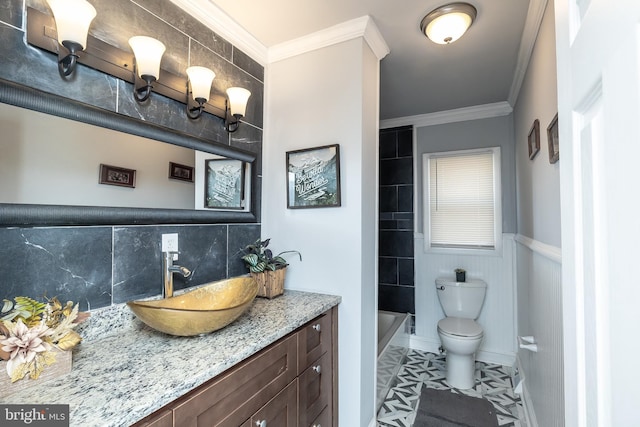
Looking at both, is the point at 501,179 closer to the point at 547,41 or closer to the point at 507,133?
the point at 507,133

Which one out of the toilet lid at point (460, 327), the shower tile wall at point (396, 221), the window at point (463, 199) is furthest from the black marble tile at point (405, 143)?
the toilet lid at point (460, 327)

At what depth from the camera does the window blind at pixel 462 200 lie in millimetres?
2846

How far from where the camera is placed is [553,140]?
130 centimetres

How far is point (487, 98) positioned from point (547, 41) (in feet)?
4.30

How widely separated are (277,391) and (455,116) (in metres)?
2.88

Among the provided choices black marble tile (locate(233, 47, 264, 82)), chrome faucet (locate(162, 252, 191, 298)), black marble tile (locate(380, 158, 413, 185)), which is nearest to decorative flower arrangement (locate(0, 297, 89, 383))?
chrome faucet (locate(162, 252, 191, 298))

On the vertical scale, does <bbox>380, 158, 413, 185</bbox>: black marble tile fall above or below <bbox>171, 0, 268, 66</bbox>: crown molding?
below

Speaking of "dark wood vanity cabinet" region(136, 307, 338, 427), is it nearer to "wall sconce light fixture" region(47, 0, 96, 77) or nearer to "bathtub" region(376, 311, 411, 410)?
"bathtub" region(376, 311, 411, 410)

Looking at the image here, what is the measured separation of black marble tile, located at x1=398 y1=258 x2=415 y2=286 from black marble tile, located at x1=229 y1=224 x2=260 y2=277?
188 centimetres

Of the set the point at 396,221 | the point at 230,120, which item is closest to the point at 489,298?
the point at 396,221

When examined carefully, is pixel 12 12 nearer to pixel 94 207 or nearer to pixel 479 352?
pixel 94 207

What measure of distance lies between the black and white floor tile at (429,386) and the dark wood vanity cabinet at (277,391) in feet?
2.18

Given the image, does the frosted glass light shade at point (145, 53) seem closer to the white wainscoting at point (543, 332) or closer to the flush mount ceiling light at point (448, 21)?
the flush mount ceiling light at point (448, 21)

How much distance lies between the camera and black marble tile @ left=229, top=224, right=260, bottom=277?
166 cm
